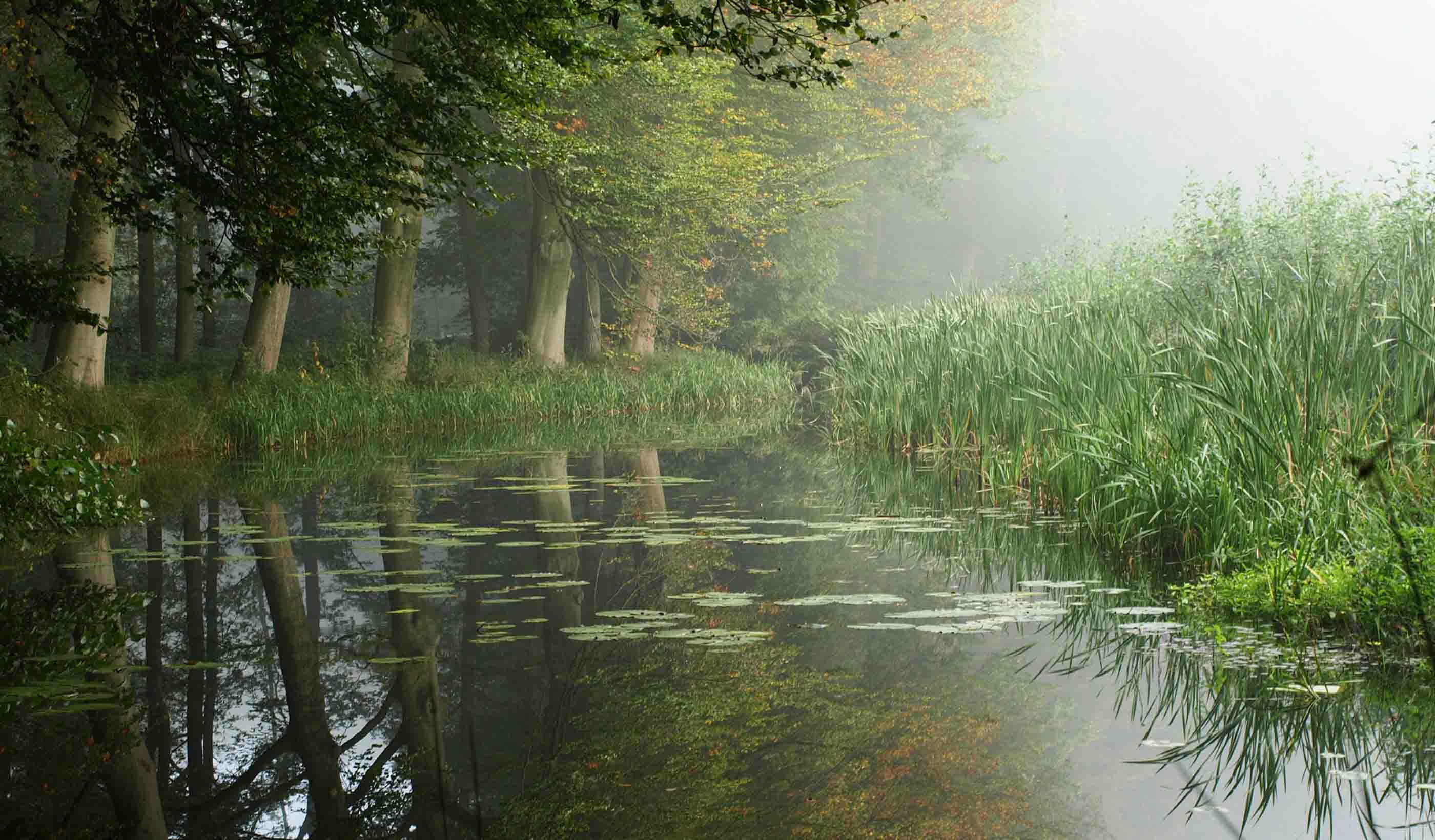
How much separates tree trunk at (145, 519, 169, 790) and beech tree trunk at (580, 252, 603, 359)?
59.4 feet

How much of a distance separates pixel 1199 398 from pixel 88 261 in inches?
433

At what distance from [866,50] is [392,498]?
2089 cm

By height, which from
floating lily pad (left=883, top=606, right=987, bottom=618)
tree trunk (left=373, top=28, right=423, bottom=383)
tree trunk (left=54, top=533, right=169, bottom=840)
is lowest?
tree trunk (left=54, top=533, right=169, bottom=840)

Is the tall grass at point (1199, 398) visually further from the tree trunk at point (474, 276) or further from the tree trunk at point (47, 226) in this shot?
the tree trunk at point (474, 276)

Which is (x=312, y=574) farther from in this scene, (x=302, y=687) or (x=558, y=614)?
(x=302, y=687)

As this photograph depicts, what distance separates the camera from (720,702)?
4031 millimetres

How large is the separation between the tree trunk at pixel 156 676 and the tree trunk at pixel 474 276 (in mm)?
21376

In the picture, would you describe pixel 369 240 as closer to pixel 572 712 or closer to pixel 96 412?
pixel 96 412

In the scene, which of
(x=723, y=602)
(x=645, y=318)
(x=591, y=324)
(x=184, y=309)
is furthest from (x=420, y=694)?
(x=591, y=324)

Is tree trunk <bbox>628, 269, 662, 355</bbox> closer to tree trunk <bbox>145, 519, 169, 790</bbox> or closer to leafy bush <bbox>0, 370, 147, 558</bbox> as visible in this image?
leafy bush <bbox>0, 370, 147, 558</bbox>

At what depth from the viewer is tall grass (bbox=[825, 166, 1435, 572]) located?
19.0 feet

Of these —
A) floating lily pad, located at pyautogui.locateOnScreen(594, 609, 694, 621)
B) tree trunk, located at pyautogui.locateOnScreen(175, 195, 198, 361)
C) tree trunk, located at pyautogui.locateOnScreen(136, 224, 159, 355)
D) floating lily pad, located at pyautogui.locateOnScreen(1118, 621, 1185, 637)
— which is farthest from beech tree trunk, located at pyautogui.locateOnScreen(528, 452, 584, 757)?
tree trunk, located at pyautogui.locateOnScreen(136, 224, 159, 355)

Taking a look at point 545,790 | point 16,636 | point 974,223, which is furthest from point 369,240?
point 974,223

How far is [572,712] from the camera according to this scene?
156 inches
